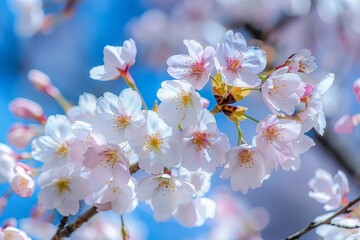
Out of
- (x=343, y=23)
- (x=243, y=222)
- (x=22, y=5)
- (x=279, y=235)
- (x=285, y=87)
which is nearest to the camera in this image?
(x=285, y=87)

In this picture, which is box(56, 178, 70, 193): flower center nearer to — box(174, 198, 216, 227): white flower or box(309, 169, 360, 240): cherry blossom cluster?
box(174, 198, 216, 227): white flower

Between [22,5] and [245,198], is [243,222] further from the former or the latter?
[22,5]

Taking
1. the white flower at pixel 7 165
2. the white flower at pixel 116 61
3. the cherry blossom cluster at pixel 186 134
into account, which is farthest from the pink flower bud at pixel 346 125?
the white flower at pixel 7 165

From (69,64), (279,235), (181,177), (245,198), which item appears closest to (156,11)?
(69,64)

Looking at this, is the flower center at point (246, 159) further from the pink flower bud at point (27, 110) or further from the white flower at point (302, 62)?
the pink flower bud at point (27, 110)

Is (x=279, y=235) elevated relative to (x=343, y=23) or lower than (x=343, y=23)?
lower
